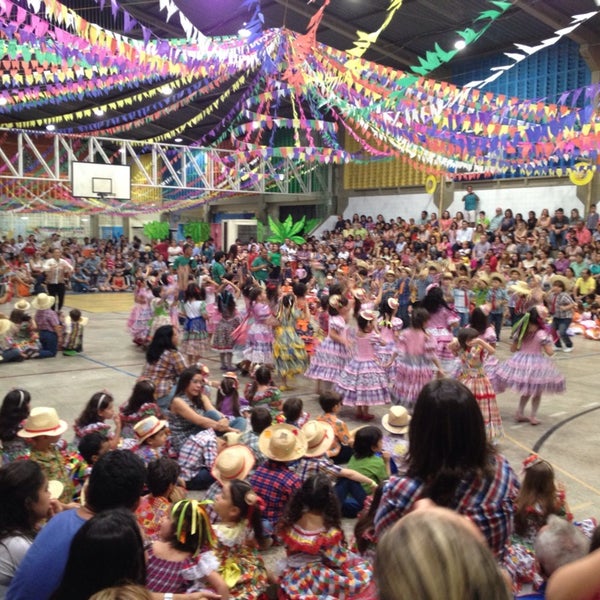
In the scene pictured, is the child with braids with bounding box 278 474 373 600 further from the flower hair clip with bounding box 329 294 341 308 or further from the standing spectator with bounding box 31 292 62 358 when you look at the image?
the standing spectator with bounding box 31 292 62 358

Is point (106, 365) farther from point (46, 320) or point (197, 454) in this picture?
point (197, 454)

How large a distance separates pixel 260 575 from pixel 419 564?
2.18 meters

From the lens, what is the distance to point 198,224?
31891mm

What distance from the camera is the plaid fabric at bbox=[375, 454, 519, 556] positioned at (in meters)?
1.85

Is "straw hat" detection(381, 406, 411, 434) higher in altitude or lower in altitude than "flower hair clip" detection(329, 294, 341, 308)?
lower

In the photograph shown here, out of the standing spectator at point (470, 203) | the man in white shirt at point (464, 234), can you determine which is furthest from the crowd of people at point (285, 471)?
the standing spectator at point (470, 203)

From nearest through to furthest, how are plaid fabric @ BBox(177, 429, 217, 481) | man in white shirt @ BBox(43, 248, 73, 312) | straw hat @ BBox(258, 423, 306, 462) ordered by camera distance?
straw hat @ BBox(258, 423, 306, 462), plaid fabric @ BBox(177, 429, 217, 481), man in white shirt @ BBox(43, 248, 73, 312)

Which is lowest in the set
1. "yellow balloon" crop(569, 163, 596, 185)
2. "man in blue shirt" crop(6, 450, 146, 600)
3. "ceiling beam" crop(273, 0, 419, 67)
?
"man in blue shirt" crop(6, 450, 146, 600)

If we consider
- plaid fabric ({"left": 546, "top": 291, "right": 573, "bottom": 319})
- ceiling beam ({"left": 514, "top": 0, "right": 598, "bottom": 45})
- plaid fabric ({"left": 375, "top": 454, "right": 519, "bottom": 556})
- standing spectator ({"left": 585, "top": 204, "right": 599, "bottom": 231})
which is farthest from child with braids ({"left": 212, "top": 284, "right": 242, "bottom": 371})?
standing spectator ({"left": 585, "top": 204, "right": 599, "bottom": 231})

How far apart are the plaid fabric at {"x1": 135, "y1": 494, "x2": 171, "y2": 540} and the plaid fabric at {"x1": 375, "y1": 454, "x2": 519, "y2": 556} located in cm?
167

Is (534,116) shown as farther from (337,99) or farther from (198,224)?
(198,224)

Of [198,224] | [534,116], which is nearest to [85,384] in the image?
[534,116]

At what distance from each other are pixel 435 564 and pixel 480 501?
89 centimetres

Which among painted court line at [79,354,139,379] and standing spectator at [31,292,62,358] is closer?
painted court line at [79,354,139,379]
